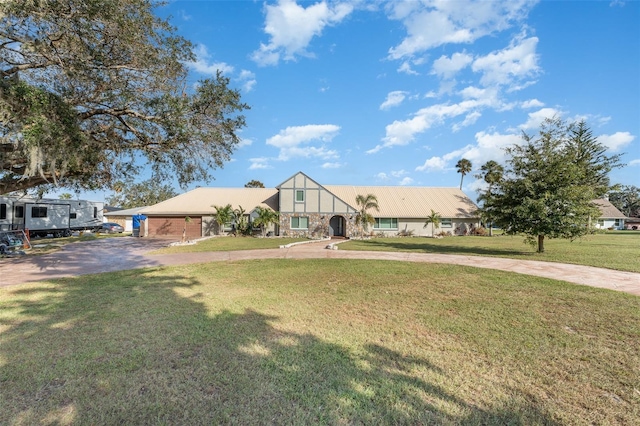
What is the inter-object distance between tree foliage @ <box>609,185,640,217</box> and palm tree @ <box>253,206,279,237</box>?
85.9 m

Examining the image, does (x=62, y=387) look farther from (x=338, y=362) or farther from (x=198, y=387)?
(x=338, y=362)

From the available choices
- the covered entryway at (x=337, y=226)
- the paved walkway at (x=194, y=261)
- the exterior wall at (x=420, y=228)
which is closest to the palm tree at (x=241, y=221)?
the covered entryway at (x=337, y=226)

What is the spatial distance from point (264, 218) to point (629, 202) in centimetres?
9251

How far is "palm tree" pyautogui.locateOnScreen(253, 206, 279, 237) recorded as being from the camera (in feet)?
84.1

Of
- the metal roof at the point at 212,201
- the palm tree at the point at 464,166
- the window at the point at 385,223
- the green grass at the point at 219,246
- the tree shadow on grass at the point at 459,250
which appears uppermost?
the palm tree at the point at 464,166

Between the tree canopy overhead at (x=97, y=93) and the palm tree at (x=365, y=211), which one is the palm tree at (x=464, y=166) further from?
the tree canopy overhead at (x=97, y=93)

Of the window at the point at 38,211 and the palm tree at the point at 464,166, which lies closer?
the window at the point at 38,211

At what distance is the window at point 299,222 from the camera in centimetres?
2720

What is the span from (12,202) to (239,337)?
27.4 m

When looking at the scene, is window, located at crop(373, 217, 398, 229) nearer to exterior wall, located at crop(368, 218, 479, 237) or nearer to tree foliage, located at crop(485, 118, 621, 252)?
exterior wall, located at crop(368, 218, 479, 237)

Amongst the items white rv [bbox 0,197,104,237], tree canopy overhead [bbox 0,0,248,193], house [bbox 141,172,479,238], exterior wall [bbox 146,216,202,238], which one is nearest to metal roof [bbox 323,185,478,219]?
house [bbox 141,172,479,238]

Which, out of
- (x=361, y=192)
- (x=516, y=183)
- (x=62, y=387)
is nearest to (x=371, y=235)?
(x=361, y=192)

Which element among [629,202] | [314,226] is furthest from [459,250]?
[629,202]

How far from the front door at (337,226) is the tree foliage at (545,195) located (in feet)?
51.1
